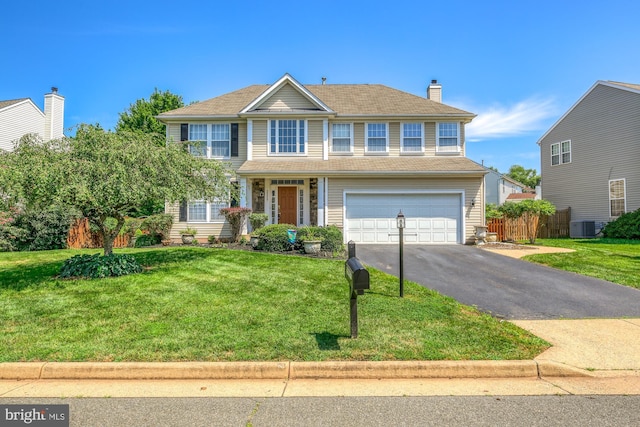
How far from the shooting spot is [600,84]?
64.3 feet

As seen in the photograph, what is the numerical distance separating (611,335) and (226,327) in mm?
5667

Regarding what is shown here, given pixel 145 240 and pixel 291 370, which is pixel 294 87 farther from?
pixel 291 370

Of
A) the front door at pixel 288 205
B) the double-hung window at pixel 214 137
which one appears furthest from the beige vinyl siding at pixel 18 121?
the front door at pixel 288 205

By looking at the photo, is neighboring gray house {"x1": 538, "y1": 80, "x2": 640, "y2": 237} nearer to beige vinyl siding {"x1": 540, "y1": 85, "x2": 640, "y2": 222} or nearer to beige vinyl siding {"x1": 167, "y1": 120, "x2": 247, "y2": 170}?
beige vinyl siding {"x1": 540, "y1": 85, "x2": 640, "y2": 222}

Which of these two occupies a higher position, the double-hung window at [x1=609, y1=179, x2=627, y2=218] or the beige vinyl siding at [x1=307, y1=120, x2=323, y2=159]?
the beige vinyl siding at [x1=307, y1=120, x2=323, y2=159]

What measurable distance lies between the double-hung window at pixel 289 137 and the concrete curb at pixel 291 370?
13.4 metres

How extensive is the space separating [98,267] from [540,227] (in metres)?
20.2

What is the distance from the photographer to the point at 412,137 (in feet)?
56.7

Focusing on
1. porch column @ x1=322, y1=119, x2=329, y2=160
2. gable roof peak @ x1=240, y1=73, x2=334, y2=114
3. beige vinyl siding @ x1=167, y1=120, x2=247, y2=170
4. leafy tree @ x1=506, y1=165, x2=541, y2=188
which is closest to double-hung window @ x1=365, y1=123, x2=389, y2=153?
porch column @ x1=322, y1=119, x2=329, y2=160

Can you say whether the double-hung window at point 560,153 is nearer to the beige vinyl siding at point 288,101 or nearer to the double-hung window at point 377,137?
the double-hung window at point 377,137

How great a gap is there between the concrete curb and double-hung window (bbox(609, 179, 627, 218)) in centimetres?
1889

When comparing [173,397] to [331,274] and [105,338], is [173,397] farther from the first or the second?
[331,274]

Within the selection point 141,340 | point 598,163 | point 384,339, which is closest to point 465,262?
point 384,339

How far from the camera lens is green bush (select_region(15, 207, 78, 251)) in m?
14.3
